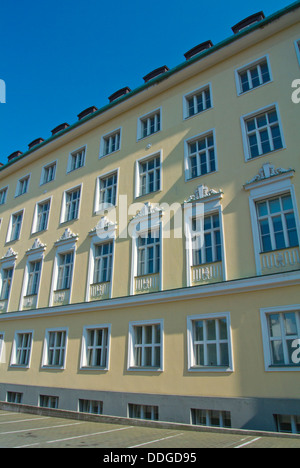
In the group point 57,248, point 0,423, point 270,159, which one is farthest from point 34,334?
point 270,159

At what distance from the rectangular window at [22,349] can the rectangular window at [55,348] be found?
160cm

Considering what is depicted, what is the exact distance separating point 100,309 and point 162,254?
385cm

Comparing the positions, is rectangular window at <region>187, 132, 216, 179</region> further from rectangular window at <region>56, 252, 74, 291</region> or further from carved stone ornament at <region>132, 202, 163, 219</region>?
rectangular window at <region>56, 252, 74, 291</region>

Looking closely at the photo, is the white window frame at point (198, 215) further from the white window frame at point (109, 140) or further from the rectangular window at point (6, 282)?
the rectangular window at point (6, 282)

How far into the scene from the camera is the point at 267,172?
1177 cm

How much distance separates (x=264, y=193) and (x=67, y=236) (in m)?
10.5

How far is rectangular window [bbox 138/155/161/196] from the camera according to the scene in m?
15.5

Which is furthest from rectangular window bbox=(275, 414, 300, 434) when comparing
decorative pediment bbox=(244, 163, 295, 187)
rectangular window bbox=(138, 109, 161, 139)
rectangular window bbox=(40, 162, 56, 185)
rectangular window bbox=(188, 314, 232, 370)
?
rectangular window bbox=(40, 162, 56, 185)

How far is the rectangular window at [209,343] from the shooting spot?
11.0 m

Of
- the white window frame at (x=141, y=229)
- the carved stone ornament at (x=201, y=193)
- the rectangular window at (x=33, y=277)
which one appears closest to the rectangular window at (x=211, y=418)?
the white window frame at (x=141, y=229)

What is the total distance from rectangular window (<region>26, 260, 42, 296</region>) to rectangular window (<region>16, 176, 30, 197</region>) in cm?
625

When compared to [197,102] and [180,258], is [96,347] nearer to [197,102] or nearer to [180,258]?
[180,258]

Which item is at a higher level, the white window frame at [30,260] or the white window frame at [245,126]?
the white window frame at [245,126]
